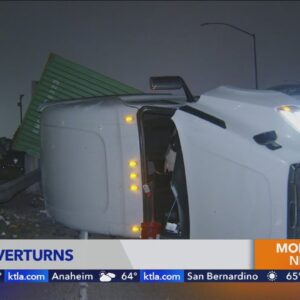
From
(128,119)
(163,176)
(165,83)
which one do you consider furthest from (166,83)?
(163,176)

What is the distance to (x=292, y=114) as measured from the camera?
299cm

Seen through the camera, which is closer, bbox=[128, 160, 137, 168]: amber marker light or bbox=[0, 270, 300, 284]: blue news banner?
bbox=[0, 270, 300, 284]: blue news banner

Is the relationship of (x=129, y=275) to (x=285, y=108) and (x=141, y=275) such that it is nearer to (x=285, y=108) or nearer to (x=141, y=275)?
(x=141, y=275)

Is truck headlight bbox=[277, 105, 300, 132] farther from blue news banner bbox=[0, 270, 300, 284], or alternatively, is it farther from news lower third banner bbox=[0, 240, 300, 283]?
blue news banner bbox=[0, 270, 300, 284]

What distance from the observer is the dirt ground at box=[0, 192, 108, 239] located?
5144 millimetres

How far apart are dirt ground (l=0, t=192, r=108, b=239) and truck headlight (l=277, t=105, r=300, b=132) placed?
2.19m

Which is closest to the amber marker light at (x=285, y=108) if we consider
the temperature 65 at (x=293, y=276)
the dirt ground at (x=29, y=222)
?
the temperature 65 at (x=293, y=276)

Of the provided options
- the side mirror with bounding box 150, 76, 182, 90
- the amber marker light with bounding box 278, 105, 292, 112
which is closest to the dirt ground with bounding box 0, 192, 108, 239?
the side mirror with bounding box 150, 76, 182, 90

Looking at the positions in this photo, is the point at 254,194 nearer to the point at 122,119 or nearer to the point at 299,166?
the point at 299,166

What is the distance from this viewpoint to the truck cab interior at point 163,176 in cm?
344

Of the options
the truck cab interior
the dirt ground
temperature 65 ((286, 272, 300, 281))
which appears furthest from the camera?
the dirt ground

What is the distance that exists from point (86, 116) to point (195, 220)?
1.15m

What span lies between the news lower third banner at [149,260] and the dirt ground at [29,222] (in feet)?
4.63

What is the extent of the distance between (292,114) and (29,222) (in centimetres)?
381
